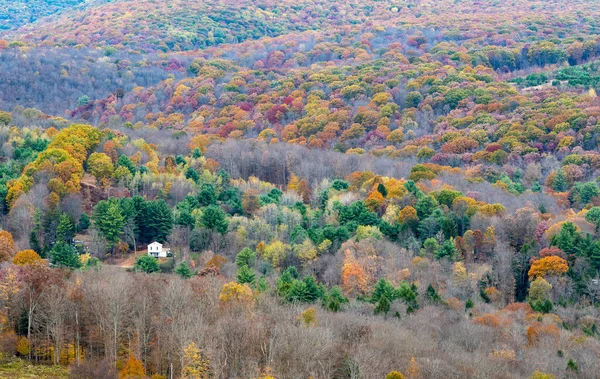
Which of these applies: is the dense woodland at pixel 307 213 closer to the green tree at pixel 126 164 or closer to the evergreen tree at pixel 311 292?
the evergreen tree at pixel 311 292

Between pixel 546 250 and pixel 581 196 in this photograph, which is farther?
pixel 581 196

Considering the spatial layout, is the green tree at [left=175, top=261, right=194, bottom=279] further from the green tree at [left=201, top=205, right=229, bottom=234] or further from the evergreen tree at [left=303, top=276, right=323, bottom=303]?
the green tree at [left=201, top=205, right=229, bottom=234]

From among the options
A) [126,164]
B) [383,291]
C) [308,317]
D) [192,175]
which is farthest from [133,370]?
[192,175]

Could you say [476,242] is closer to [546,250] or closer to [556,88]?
[546,250]

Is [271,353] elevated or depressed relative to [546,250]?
elevated

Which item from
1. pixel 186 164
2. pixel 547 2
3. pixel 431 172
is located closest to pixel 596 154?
pixel 431 172

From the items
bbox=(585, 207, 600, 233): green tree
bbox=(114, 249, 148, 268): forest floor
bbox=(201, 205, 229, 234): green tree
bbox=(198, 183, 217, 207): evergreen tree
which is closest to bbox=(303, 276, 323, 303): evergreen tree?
bbox=(201, 205, 229, 234): green tree
